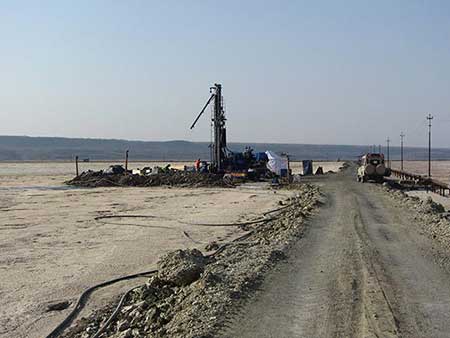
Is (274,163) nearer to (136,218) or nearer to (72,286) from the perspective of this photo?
(136,218)

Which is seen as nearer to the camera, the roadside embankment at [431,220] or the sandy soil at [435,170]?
the roadside embankment at [431,220]

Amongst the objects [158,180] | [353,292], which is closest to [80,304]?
[353,292]

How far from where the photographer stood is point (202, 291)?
11.8 m

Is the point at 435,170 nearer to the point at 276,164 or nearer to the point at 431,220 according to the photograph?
the point at 276,164

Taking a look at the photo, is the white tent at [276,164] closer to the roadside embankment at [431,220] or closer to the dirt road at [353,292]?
the roadside embankment at [431,220]

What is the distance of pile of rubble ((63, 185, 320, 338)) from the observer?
10023 millimetres

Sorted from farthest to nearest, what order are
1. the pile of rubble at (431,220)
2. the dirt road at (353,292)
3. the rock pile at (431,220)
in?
the pile of rubble at (431,220)
the rock pile at (431,220)
the dirt road at (353,292)

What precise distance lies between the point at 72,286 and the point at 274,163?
145 feet

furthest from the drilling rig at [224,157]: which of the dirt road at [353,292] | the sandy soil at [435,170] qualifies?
the dirt road at [353,292]

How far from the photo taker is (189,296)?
11961 millimetres

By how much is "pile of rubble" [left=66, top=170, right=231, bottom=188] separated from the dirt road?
32530 millimetres

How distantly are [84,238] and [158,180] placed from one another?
31.6 metres

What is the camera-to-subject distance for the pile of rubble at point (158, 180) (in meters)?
52.1

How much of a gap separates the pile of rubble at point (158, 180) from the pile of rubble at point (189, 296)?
3455cm
